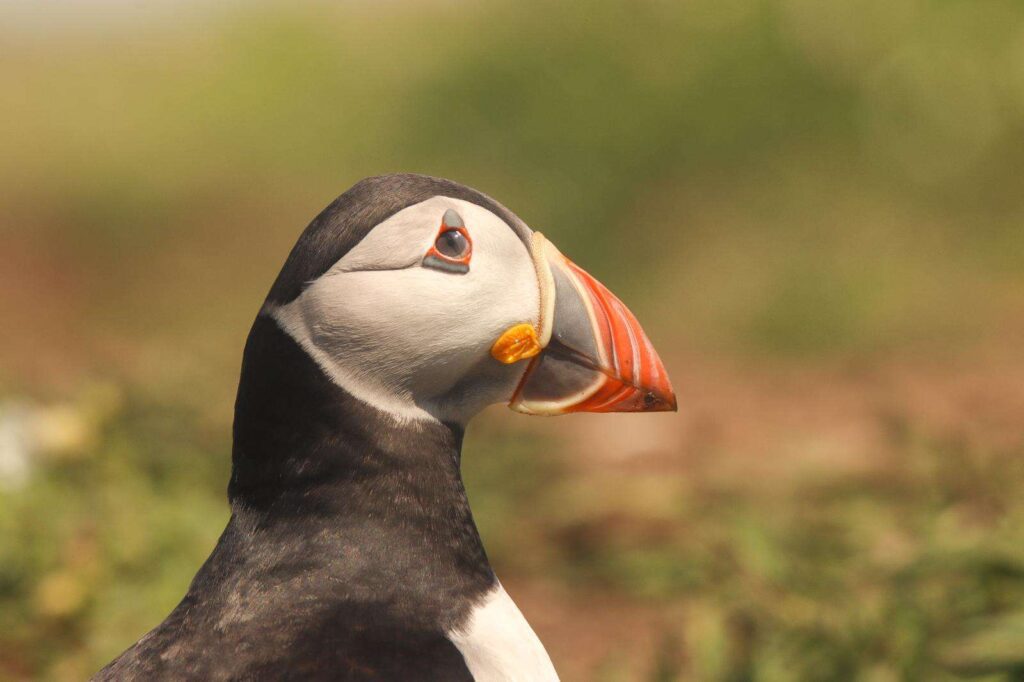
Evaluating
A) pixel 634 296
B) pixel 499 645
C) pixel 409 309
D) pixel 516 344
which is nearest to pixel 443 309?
pixel 409 309

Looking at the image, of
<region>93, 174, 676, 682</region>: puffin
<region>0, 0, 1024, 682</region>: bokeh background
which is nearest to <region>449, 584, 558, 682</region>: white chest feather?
<region>93, 174, 676, 682</region>: puffin

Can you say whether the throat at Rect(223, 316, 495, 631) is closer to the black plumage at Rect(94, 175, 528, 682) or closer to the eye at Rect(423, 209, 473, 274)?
the black plumage at Rect(94, 175, 528, 682)

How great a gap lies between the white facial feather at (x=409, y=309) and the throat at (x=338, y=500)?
4 cm

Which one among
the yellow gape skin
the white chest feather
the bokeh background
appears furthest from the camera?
the bokeh background

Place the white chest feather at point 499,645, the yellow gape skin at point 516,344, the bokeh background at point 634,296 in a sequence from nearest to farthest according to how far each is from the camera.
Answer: the white chest feather at point 499,645 < the yellow gape skin at point 516,344 < the bokeh background at point 634,296

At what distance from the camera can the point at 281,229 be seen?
33.4ft

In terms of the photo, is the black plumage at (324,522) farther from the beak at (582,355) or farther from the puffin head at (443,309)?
the beak at (582,355)

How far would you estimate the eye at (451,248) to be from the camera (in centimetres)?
230

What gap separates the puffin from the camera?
2277 mm

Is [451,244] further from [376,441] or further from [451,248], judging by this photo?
[376,441]

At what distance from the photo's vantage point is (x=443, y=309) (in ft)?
7.58

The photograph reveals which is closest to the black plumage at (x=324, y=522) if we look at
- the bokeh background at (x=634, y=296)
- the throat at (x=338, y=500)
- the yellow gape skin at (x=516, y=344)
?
the throat at (x=338, y=500)

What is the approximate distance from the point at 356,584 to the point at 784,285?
5848 millimetres

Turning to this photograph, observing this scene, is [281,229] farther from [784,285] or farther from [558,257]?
[558,257]
